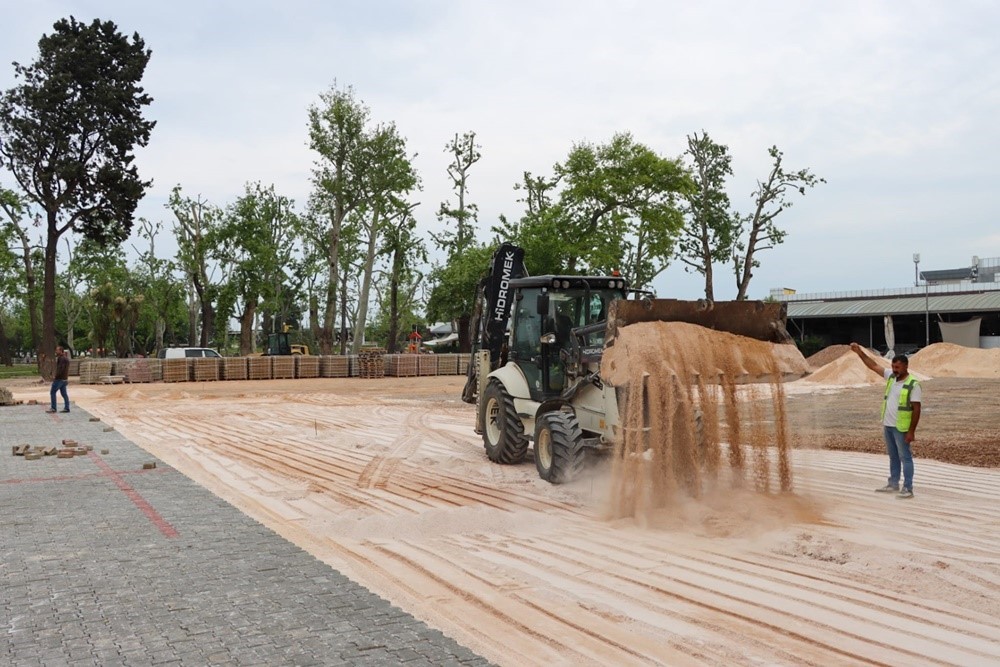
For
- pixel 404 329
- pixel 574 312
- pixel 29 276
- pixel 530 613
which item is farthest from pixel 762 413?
pixel 404 329

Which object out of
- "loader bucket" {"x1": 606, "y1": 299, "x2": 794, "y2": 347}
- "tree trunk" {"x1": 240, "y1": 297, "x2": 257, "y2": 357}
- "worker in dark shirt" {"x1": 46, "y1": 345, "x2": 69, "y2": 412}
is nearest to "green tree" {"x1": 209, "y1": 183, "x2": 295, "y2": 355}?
"tree trunk" {"x1": 240, "y1": 297, "x2": 257, "y2": 357}

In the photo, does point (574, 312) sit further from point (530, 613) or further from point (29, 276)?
point (29, 276)

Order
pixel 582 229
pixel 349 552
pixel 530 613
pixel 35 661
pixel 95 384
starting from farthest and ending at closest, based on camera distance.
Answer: pixel 582 229
pixel 95 384
pixel 349 552
pixel 530 613
pixel 35 661

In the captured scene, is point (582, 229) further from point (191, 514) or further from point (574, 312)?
point (191, 514)

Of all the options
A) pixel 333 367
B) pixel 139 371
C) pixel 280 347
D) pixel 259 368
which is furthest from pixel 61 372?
pixel 280 347

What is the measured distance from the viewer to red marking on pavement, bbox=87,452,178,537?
27.6 feet

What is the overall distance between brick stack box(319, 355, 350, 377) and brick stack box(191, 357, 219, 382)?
493cm

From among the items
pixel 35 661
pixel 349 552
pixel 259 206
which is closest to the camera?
pixel 35 661

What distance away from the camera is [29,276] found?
56.8m

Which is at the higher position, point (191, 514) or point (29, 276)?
point (29, 276)

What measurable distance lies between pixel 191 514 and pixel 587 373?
462cm

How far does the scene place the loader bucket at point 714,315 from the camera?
8.94 meters

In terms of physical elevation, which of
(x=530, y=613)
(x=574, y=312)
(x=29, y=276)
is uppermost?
(x=29, y=276)

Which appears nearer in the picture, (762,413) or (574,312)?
(762,413)
